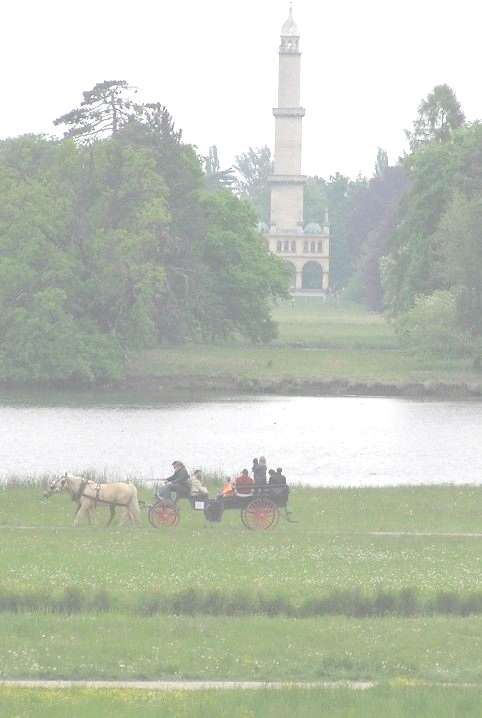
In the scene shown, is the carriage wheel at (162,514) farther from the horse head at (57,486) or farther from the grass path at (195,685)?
the grass path at (195,685)

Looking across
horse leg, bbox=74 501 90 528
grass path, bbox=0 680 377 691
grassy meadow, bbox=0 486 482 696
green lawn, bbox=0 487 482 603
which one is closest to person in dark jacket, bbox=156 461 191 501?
green lawn, bbox=0 487 482 603

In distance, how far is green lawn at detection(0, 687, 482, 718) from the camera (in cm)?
1662

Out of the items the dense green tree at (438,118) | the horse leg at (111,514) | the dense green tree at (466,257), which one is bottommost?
the horse leg at (111,514)

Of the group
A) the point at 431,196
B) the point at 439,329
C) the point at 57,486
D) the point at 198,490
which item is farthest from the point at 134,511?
the point at 431,196

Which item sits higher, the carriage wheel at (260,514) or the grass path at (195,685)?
the grass path at (195,685)

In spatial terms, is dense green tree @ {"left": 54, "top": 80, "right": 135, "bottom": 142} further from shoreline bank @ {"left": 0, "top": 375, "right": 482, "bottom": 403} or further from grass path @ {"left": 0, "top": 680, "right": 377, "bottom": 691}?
grass path @ {"left": 0, "top": 680, "right": 377, "bottom": 691}

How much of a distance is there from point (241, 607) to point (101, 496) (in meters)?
11.4

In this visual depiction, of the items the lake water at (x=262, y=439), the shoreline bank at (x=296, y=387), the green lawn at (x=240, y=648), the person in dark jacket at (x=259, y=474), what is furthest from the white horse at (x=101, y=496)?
the shoreline bank at (x=296, y=387)

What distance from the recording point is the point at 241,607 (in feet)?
71.8

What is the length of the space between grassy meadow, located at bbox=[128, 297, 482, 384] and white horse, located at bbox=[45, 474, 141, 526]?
5585 cm

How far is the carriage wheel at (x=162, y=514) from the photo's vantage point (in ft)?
110

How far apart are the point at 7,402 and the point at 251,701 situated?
60.7 m

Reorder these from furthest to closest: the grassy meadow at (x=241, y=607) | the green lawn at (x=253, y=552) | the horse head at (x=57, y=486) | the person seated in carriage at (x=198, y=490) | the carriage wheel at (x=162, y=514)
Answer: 1. the person seated in carriage at (x=198, y=490)
2. the horse head at (x=57, y=486)
3. the carriage wheel at (x=162, y=514)
4. the green lawn at (x=253, y=552)
5. the grassy meadow at (x=241, y=607)

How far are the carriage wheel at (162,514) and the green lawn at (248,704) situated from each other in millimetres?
15965
